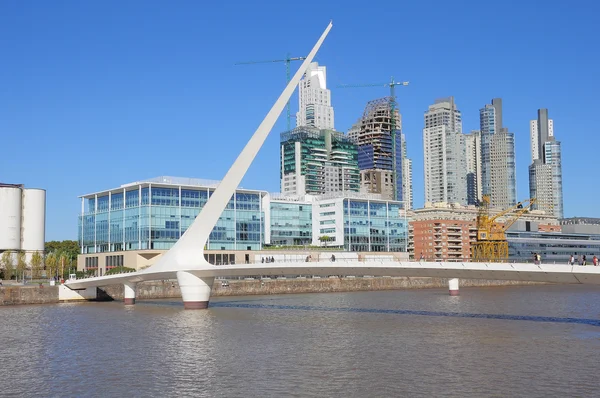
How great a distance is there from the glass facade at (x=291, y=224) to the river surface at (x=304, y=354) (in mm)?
54990

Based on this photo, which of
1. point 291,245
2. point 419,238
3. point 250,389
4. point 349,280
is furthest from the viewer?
point 419,238

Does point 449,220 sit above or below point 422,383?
above

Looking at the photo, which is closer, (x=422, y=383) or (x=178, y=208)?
(x=422, y=383)

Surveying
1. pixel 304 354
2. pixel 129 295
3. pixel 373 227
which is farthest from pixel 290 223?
pixel 304 354

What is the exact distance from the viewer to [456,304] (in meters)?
54.5

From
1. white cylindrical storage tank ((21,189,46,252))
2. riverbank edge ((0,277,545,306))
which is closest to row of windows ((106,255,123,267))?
white cylindrical storage tank ((21,189,46,252))

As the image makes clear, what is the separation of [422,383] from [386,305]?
1253 inches

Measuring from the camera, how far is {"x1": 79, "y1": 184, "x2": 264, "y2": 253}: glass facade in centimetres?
8225

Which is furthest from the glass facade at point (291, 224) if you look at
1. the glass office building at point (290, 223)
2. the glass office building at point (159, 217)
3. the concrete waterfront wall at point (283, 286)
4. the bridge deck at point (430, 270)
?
the bridge deck at point (430, 270)

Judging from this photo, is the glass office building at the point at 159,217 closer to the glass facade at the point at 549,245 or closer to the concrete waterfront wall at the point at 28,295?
the concrete waterfront wall at the point at 28,295

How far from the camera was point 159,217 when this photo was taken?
82625 mm

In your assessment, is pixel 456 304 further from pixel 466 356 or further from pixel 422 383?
pixel 422 383

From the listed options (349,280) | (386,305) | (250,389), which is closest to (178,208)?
(349,280)

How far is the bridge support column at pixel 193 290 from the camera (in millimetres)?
47375
